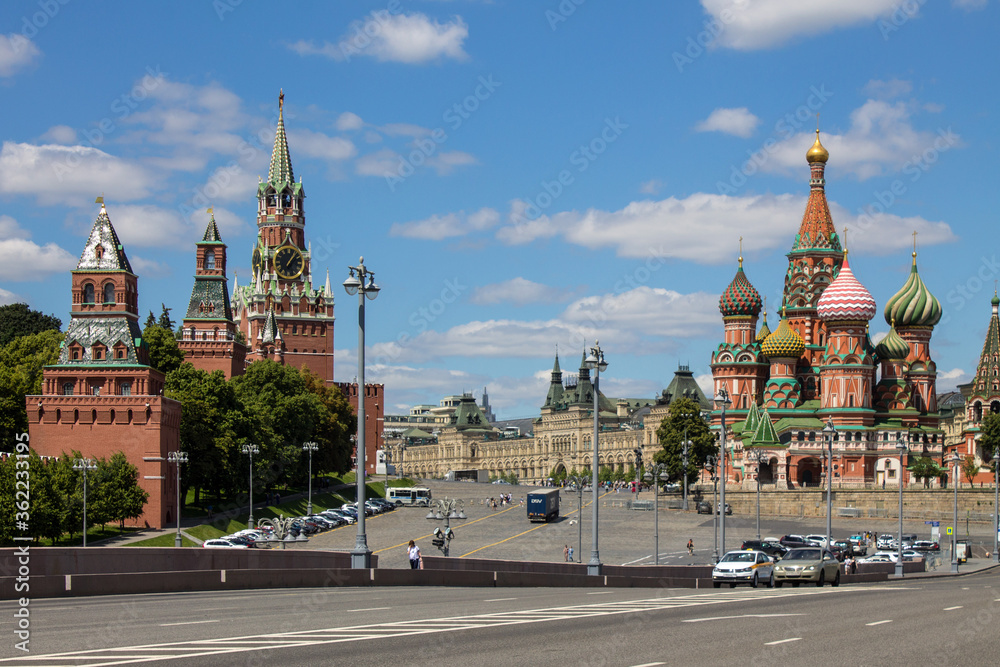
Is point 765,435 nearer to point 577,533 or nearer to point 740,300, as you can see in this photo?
point 740,300

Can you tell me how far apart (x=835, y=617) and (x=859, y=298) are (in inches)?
3826

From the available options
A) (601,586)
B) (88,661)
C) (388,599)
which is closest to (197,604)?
(388,599)

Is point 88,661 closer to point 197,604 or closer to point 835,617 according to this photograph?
point 197,604

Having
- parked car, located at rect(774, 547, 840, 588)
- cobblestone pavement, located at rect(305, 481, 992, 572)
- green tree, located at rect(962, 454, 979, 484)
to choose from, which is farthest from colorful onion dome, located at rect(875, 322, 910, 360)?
parked car, located at rect(774, 547, 840, 588)

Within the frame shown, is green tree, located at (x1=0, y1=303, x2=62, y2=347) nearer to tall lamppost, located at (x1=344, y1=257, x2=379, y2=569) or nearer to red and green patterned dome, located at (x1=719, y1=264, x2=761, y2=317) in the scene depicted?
red and green patterned dome, located at (x1=719, y1=264, x2=761, y2=317)

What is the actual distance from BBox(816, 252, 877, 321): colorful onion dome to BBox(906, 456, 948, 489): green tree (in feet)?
46.8

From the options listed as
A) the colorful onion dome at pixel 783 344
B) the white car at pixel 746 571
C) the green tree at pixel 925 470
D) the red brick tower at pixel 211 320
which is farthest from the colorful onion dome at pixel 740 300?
the white car at pixel 746 571

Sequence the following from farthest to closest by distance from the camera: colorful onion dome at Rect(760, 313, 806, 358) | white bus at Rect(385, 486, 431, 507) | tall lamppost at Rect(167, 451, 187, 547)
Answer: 1. colorful onion dome at Rect(760, 313, 806, 358)
2. white bus at Rect(385, 486, 431, 507)
3. tall lamppost at Rect(167, 451, 187, 547)

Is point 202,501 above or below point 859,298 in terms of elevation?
below

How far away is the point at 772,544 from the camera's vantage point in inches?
2758

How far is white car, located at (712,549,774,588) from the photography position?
37031 mm

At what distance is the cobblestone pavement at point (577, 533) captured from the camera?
251ft

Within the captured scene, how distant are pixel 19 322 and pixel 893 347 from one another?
271ft

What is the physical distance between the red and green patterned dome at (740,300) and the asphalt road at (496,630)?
332 feet
